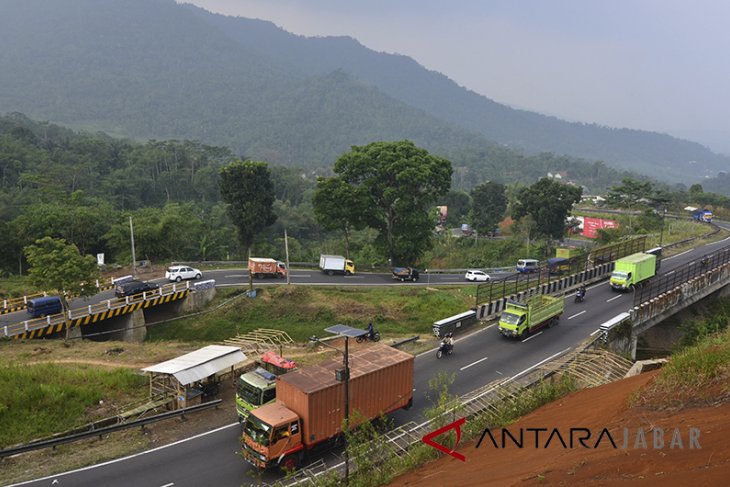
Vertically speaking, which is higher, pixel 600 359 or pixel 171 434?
pixel 600 359

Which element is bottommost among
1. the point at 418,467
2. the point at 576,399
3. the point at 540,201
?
the point at 418,467

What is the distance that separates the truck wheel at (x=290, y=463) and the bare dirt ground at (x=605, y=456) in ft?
16.3

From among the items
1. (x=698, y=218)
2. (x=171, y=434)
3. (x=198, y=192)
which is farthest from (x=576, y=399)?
(x=198, y=192)

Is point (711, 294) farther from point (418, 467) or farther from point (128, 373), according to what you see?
point (128, 373)

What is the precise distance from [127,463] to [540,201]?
64871 mm

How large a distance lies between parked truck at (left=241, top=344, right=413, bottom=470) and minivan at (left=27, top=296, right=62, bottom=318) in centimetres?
2420

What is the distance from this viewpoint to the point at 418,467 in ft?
58.8

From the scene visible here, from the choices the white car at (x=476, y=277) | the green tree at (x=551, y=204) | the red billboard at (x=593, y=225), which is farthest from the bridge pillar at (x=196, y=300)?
the red billboard at (x=593, y=225)

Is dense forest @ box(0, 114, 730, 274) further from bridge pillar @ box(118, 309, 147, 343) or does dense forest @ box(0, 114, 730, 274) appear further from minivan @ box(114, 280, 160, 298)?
bridge pillar @ box(118, 309, 147, 343)

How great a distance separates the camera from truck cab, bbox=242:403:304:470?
63.4 ft

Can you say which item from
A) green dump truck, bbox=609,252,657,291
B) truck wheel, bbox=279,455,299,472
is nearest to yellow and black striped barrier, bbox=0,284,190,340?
truck wheel, bbox=279,455,299,472

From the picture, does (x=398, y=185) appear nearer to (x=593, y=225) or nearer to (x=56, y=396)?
(x=56, y=396)

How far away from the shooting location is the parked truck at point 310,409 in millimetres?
19531

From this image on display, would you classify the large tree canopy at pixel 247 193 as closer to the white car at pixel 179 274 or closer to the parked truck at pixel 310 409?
the white car at pixel 179 274
